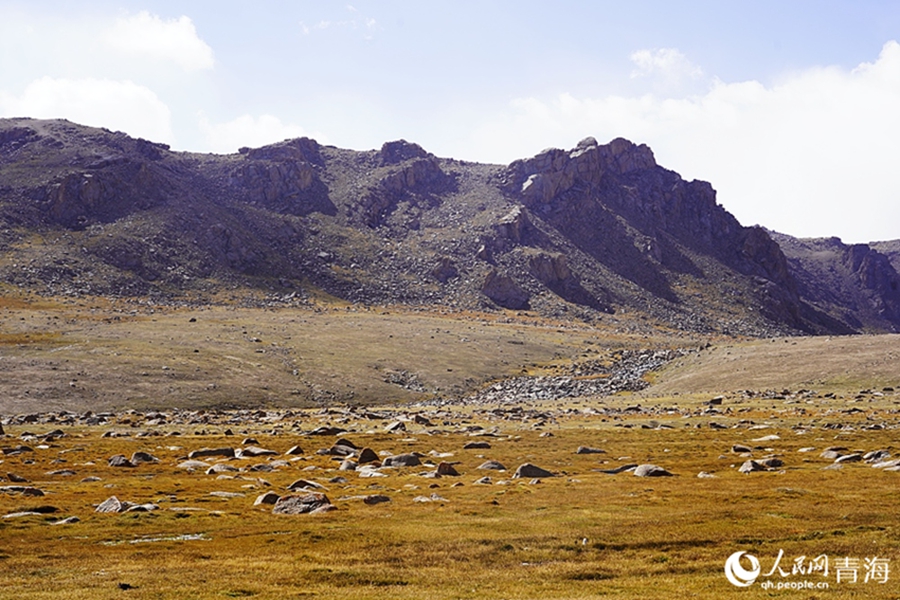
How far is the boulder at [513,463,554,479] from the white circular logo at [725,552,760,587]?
19098 mm

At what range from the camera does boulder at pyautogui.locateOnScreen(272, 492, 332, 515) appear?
31.6 m

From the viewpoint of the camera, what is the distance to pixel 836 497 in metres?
32.0

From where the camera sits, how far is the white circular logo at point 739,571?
795 inches

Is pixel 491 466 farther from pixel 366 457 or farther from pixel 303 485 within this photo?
pixel 303 485

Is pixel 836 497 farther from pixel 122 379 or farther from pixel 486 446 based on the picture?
pixel 122 379

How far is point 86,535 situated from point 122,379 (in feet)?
180

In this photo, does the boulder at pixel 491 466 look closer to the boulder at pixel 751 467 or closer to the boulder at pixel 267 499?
the boulder at pixel 751 467

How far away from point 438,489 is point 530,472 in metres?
6.48

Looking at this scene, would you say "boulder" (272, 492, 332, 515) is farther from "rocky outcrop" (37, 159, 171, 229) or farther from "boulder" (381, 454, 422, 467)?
"rocky outcrop" (37, 159, 171, 229)

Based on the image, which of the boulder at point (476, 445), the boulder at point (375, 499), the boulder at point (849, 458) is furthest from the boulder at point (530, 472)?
the boulder at point (849, 458)

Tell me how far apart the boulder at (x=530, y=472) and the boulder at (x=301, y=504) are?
1268cm

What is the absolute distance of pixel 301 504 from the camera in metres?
31.9

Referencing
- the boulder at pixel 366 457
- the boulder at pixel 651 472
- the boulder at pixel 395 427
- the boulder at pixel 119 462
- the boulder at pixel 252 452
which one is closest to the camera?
the boulder at pixel 651 472

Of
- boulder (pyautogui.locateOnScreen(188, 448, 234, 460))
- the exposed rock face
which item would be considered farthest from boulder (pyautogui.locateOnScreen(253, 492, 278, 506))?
the exposed rock face
